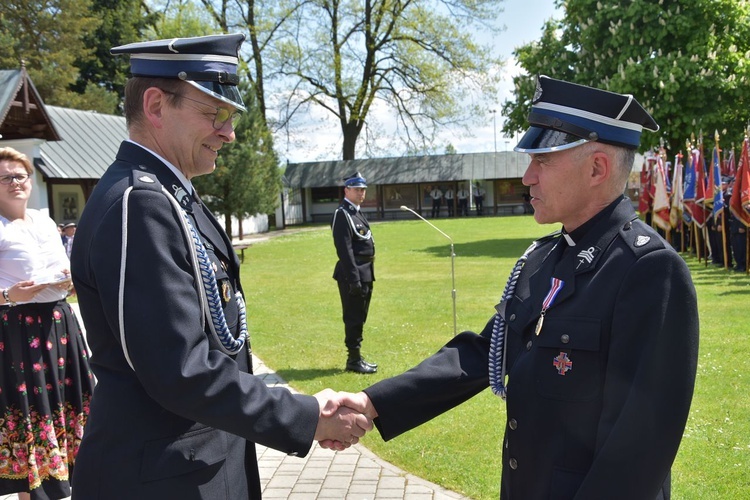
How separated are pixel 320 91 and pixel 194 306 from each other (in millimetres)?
41972

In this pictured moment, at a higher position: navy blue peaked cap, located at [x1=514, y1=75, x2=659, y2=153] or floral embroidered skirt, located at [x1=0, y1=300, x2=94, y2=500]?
navy blue peaked cap, located at [x1=514, y1=75, x2=659, y2=153]

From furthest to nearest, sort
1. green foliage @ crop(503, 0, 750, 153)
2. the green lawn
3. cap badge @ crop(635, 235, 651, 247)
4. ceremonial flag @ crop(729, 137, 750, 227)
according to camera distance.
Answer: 1. green foliage @ crop(503, 0, 750, 153)
2. ceremonial flag @ crop(729, 137, 750, 227)
3. the green lawn
4. cap badge @ crop(635, 235, 651, 247)

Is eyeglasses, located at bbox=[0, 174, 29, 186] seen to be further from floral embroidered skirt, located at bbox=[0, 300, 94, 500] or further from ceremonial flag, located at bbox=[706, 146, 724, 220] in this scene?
ceremonial flag, located at bbox=[706, 146, 724, 220]

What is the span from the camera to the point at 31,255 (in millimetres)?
4461

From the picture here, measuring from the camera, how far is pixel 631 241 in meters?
2.14

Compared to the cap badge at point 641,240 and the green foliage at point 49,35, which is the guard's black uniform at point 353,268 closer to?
the cap badge at point 641,240

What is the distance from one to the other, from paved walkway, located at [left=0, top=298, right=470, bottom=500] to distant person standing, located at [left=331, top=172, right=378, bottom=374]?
8.02 feet

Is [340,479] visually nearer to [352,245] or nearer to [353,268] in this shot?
[353,268]

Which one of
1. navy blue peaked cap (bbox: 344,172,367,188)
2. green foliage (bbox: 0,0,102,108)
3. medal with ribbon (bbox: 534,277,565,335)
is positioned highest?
green foliage (bbox: 0,0,102,108)

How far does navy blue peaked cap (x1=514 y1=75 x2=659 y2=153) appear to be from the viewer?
2.26 metres

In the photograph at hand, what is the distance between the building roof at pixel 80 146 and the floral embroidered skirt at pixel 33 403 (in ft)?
57.1

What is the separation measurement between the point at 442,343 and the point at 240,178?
1771cm

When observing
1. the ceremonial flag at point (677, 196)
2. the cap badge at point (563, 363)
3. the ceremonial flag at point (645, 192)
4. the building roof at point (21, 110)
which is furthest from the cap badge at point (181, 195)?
the ceremonial flag at point (645, 192)

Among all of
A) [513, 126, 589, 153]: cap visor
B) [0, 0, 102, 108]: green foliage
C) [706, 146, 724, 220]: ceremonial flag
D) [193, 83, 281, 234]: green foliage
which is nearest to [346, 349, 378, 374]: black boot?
[513, 126, 589, 153]: cap visor
